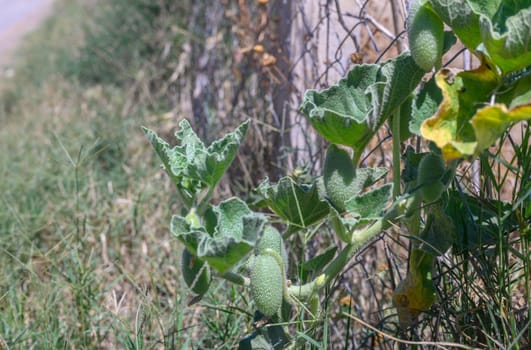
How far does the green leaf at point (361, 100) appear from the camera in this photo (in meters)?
0.94

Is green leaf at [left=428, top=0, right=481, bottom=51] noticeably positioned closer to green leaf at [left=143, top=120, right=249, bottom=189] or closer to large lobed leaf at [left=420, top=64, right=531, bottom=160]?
large lobed leaf at [left=420, top=64, right=531, bottom=160]

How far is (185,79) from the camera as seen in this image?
3180 millimetres

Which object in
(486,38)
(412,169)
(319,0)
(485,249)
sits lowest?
(485,249)

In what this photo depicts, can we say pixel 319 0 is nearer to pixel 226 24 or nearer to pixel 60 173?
pixel 226 24

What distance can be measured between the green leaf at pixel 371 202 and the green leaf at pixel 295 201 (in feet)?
0.25

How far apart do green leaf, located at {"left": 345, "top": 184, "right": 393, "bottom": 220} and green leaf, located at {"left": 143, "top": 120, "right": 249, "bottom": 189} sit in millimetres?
188

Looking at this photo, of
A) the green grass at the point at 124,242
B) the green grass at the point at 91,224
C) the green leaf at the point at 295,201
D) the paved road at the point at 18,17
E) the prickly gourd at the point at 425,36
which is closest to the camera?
the prickly gourd at the point at 425,36

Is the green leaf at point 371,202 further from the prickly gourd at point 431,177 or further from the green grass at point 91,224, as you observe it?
the green grass at point 91,224

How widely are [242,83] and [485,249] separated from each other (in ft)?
4.87

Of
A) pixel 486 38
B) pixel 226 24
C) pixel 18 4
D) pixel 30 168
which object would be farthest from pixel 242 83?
pixel 18 4

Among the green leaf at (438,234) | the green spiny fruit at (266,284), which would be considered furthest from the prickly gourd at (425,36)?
the green spiny fruit at (266,284)

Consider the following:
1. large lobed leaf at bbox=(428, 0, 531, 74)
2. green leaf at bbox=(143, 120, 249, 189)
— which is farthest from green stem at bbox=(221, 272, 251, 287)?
large lobed leaf at bbox=(428, 0, 531, 74)

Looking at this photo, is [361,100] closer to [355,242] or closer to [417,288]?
[355,242]

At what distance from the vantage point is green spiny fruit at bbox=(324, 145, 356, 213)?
983mm
